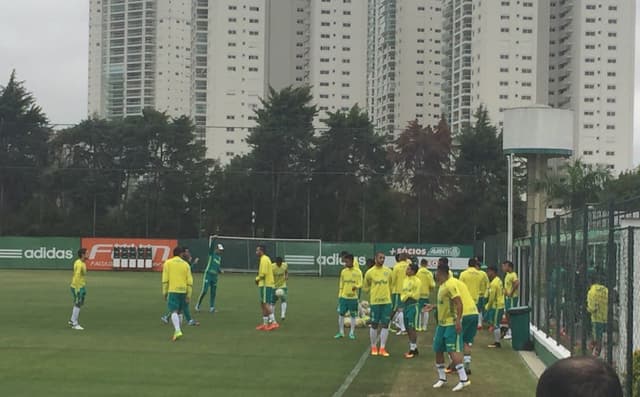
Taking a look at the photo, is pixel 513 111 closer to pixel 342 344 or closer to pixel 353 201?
pixel 342 344

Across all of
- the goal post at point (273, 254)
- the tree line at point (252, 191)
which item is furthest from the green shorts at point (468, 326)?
the tree line at point (252, 191)

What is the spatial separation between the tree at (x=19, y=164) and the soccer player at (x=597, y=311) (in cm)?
6474

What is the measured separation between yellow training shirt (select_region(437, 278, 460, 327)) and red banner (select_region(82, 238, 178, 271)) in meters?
43.9

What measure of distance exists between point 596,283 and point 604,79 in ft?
398

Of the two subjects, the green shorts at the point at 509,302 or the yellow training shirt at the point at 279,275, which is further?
the yellow training shirt at the point at 279,275

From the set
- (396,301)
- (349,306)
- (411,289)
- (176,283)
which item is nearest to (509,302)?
(396,301)

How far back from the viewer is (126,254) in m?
56.2

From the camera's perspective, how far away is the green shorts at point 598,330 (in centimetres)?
1155

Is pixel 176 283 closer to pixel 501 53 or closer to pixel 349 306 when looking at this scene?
pixel 349 306

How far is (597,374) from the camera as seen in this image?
2521mm

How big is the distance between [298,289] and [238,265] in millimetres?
16821

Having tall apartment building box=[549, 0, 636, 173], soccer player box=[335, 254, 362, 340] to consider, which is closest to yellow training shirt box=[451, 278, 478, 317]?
soccer player box=[335, 254, 362, 340]

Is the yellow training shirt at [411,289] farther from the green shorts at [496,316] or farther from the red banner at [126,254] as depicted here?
the red banner at [126,254]

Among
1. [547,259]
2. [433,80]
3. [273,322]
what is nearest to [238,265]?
[273,322]
